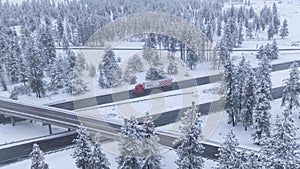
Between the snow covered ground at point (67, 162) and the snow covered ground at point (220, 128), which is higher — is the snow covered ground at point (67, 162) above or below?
below

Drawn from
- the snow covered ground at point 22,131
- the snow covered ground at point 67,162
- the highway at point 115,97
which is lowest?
the snow covered ground at point 67,162

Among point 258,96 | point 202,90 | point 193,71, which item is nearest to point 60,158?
point 258,96

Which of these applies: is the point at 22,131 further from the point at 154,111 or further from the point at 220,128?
the point at 220,128

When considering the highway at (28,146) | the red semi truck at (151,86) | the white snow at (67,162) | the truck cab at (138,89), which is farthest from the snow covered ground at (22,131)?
the red semi truck at (151,86)

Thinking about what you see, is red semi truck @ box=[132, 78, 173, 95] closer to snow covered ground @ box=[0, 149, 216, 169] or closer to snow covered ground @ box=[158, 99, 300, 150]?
snow covered ground @ box=[158, 99, 300, 150]

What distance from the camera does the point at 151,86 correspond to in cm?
7394

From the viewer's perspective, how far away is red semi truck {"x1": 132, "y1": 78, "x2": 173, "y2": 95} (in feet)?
238

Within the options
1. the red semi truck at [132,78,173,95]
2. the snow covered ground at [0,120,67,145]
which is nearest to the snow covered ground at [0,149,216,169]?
the snow covered ground at [0,120,67,145]

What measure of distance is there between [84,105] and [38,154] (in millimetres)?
33545

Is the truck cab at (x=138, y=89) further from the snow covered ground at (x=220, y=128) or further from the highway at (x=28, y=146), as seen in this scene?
the highway at (x=28, y=146)

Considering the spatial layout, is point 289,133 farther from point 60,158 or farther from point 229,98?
point 60,158

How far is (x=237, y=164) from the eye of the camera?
32.3m

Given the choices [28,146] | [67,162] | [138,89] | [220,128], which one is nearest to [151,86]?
[138,89]

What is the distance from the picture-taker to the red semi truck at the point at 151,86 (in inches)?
2855
